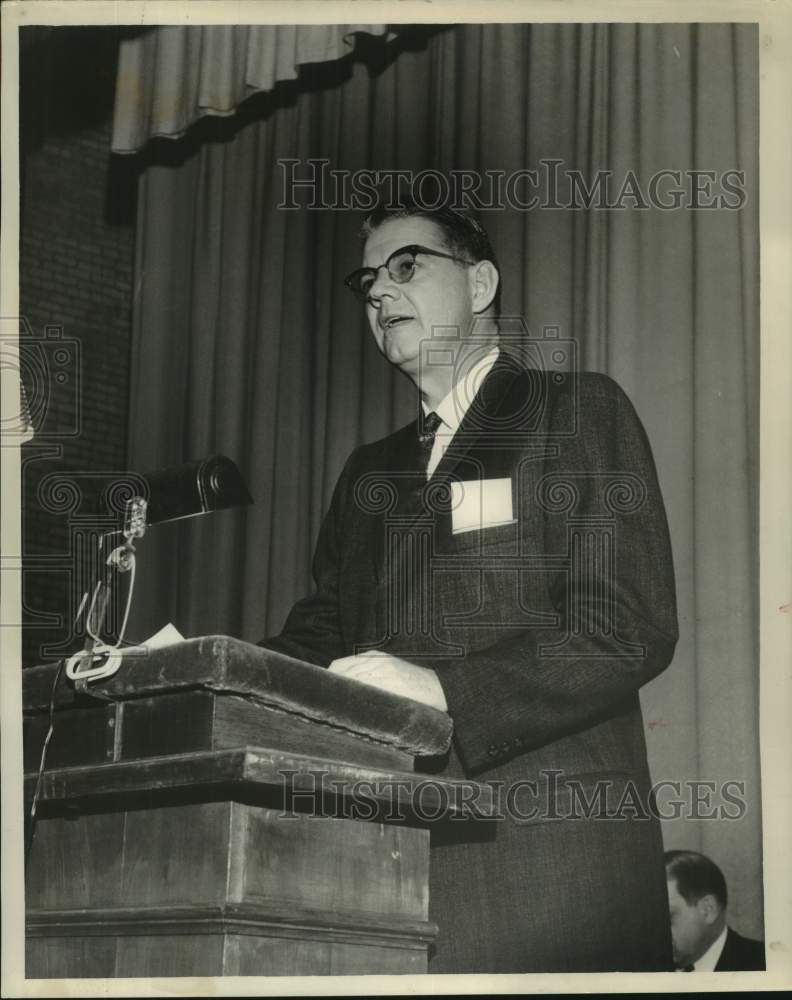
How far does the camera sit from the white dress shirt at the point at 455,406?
142 inches

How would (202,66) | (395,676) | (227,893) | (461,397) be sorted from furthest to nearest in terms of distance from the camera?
(202,66) < (461,397) < (395,676) < (227,893)

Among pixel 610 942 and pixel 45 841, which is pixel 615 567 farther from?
pixel 45 841

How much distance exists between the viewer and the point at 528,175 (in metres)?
3.98

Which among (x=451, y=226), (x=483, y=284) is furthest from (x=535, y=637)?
(x=451, y=226)

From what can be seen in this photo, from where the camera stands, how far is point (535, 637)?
3219 mm

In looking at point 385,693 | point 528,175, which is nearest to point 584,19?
point 528,175

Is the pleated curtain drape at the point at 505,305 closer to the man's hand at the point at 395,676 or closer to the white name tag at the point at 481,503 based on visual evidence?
the white name tag at the point at 481,503

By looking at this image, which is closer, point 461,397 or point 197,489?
point 197,489

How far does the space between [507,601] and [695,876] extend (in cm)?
80

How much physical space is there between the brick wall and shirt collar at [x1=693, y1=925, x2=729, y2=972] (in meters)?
1.71

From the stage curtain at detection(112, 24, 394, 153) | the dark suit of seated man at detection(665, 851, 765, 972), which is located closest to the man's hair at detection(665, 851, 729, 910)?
the dark suit of seated man at detection(665, 851, 765, 972)

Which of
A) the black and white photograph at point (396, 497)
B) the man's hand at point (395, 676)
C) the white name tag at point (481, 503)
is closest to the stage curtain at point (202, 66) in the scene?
the black and white photograph at point (396, 497)

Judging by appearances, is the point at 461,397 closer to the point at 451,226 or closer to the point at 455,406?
the point at 455,406

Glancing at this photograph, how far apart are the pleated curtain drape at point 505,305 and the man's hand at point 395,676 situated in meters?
0.91
